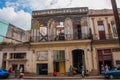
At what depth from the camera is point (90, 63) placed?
27828 mm

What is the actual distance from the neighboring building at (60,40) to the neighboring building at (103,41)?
95cm

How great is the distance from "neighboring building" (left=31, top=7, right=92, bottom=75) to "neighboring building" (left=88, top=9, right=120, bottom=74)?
3.13ft

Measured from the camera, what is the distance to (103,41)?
28.2 m

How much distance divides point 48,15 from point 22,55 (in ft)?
27.5

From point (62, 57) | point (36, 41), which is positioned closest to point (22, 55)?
point (36, 41)

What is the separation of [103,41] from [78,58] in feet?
16.2

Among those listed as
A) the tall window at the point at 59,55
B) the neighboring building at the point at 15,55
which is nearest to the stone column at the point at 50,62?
the tall window at the point at 59,55

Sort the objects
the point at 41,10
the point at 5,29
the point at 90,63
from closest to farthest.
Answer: the point at 90,63
the point at 41,10
the point at 5,29

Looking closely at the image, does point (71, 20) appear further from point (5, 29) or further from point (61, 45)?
point (5, 29)

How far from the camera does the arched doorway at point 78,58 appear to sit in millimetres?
28689

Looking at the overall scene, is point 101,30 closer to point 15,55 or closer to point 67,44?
point 67,44

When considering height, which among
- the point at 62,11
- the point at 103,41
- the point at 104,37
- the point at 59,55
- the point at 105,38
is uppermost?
the point at 62,11

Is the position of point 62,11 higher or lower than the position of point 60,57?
higher

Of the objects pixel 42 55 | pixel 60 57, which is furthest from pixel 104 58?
pixel 42 55
